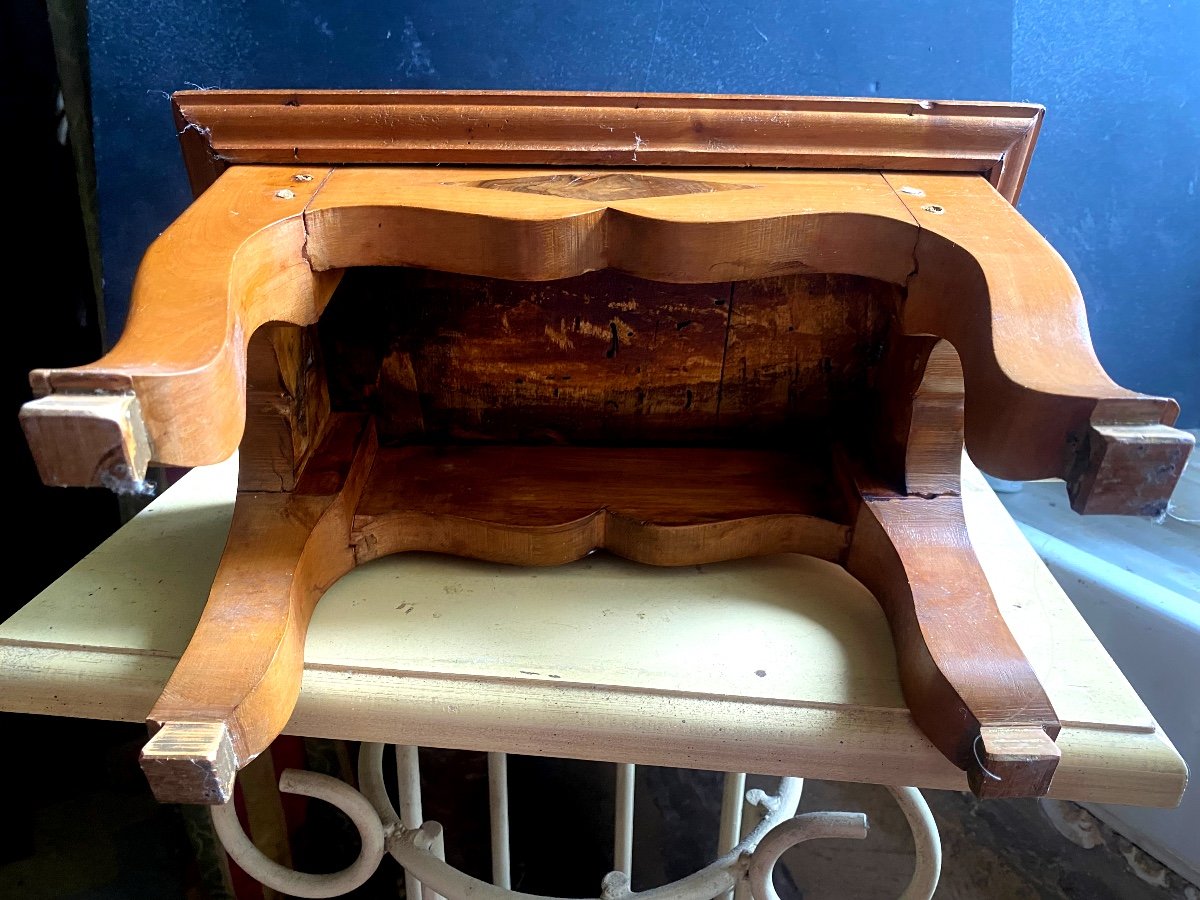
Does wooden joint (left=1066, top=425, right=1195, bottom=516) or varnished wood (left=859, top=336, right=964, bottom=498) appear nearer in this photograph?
wooden joint (left=1066, top=425, right=1195, bottom=516)

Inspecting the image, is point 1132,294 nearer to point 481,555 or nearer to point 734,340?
point 734,340

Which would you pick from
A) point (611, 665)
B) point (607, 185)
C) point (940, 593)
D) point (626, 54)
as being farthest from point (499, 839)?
point (626, 54)

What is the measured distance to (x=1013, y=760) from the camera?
1.30ft

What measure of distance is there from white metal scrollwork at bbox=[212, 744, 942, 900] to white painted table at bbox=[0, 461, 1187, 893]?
0.09m

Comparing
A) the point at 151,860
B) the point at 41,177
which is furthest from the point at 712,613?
the point at 151,860

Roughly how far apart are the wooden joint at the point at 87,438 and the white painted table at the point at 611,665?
21 centimetres

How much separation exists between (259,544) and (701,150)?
36cm

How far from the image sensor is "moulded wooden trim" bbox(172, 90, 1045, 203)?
48 cm

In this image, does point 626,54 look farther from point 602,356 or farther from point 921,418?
point 921,418

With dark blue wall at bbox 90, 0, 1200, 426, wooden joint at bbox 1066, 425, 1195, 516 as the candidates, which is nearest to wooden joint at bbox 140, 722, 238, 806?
wooden joint at bbox 1066, 425, 1195, 516

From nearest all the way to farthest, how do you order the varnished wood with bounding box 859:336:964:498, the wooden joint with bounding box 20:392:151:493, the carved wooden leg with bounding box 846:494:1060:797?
1. the wooden joint with bounding box 20:392:151:493
2. the carved wooden leg with bounding box 846:494:1060:797
3. the varnished wood with bounding box 859:336:964:498

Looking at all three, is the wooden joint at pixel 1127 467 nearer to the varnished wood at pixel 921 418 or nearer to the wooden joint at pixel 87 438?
the varnished wood at pixel 921 418

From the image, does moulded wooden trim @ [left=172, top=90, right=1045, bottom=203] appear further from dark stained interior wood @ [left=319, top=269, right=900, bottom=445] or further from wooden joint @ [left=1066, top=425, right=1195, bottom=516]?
wooden joint @ [left=1066, top=425, right=1195, bottom=516]

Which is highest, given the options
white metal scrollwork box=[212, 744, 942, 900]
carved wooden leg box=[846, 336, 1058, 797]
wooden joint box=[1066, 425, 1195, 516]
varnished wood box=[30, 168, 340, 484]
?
varnished wood box=[30, 168, 340, 484]
